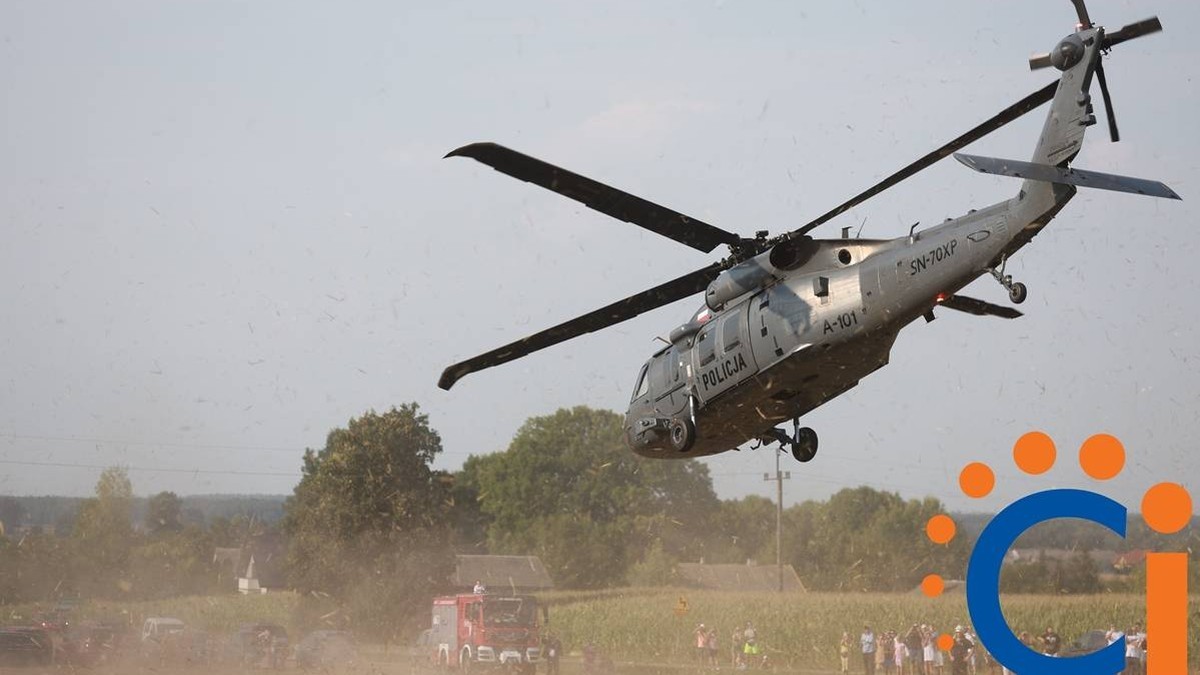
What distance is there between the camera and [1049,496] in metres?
25.2

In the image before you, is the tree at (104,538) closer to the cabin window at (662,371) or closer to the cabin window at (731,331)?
the cabin window at (662,371)

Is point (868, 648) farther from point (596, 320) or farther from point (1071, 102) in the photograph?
point (1071, 102)

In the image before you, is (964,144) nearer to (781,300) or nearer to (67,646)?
(781,300)

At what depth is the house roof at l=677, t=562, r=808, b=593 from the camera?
52.8 meters

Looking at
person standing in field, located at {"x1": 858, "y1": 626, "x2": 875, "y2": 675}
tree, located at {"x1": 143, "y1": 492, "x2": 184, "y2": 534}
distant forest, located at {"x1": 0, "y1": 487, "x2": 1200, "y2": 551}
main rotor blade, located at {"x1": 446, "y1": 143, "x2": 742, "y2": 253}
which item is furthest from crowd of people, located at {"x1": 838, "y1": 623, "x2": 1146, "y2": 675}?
tree, located at {"x1": 143, "y1": 492, "x2": 184, "y2": 534}

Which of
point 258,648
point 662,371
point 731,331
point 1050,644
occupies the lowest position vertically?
point 258,648

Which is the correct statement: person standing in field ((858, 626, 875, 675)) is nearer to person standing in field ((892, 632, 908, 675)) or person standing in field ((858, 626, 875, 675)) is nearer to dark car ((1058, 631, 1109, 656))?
person standing in field ((892, 632, 908, 675))

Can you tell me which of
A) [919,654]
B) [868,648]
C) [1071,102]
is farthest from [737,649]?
[1071,102]

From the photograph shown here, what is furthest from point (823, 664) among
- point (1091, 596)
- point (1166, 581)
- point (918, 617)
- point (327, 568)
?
point (327, 568)

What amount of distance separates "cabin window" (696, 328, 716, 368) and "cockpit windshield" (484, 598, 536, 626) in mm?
18637

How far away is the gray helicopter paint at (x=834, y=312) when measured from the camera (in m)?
13.9

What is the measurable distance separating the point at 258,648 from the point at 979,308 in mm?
24212

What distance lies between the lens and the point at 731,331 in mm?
16297

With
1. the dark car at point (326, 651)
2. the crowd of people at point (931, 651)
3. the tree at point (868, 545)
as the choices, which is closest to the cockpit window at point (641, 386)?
the crowd of people at point (931, 651)
